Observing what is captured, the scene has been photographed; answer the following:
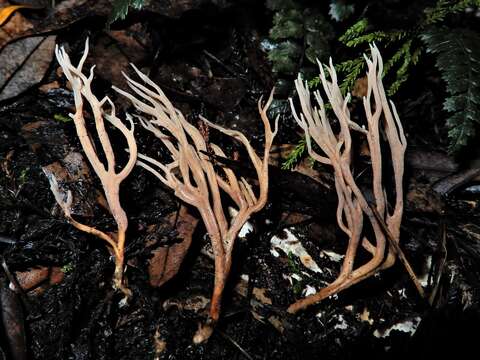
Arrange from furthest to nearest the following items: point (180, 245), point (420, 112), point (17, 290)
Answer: point (420, 112)
point (180, 245)
point (17, 290)

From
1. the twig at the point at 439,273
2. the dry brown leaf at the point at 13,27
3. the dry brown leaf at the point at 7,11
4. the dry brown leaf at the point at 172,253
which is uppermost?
the dry brown leaf at the point at 7,11

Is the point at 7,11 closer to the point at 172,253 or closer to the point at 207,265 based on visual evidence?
the point at 172,253

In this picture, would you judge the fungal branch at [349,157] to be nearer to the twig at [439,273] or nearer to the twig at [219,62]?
the twig at [439,273]

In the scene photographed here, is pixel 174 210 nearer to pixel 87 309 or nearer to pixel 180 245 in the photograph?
pixel 180 245

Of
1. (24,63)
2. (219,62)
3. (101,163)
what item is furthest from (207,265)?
(24,63)

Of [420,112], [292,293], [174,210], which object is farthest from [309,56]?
[292,293]

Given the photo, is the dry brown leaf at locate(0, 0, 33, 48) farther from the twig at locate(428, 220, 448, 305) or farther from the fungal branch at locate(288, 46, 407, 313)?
the twig at locate(428, 220, 448, 305)

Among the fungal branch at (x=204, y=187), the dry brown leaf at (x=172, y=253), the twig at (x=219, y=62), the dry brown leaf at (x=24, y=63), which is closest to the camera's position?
the fungal branch at (x=204, y=187)


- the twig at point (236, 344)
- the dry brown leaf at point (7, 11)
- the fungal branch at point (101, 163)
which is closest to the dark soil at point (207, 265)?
the twig at point (236, 344)

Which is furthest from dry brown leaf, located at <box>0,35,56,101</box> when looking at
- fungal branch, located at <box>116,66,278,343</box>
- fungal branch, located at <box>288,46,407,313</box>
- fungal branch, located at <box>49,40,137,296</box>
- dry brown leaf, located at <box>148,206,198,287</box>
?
fungal branch, located at <box>288,46,407,313</box>
